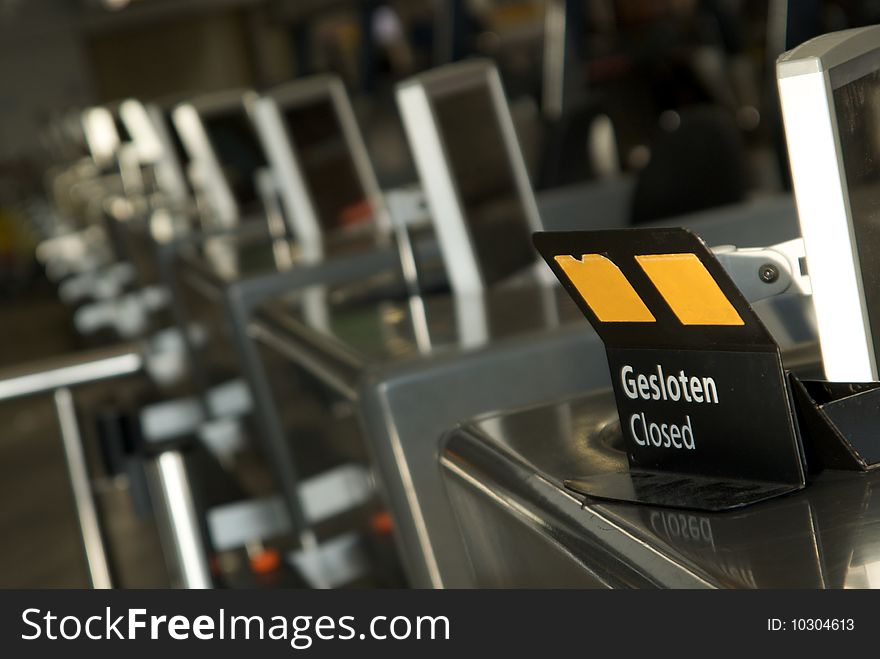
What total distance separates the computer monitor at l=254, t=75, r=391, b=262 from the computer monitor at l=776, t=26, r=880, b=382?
6.00ft

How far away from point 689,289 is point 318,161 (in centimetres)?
199

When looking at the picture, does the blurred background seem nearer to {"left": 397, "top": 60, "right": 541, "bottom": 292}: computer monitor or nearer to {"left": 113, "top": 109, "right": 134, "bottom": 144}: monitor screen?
{"left": 397, "top": 60, "right": 541, "bottom": 292}: computer monitor

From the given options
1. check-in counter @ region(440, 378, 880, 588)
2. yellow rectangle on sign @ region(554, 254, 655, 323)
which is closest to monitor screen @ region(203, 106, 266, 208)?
check-in counter @ region(440, 378, 880, 588)

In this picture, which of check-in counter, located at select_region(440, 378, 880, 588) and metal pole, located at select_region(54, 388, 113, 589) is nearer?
check-in counter, located at select_region(440, 378, 880, 588)

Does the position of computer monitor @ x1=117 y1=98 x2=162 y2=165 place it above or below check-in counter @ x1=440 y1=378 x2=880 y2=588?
above

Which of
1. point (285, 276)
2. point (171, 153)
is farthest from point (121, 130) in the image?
point (285, 276)

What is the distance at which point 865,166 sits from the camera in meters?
0.72

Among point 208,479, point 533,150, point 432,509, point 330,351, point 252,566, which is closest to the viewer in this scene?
point 432,509

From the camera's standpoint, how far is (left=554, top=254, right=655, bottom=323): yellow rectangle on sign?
2.56 ft

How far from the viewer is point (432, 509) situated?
129 centimetres

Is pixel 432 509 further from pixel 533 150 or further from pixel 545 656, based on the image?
pixel 533 150

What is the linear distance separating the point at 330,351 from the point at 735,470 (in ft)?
2.49

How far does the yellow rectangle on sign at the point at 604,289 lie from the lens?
0.78 meters

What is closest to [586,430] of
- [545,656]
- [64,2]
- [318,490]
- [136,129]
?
[545,656]
